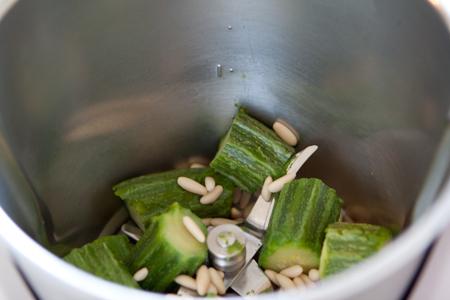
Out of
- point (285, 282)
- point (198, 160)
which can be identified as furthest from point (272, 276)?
point (198, 160)

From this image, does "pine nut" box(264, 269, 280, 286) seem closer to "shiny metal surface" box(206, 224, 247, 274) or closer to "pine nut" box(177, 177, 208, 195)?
"shiny metal surface" box(206, 224, 247, 274)

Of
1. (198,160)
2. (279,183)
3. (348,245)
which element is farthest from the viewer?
(198,160)

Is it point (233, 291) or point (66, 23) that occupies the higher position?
point (66, 23)

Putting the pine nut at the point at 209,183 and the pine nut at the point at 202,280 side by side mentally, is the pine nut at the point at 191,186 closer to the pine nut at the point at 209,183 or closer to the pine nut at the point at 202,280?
the pine nut at the point at 209,183

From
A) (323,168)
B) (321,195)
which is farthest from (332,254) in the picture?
(323,168)


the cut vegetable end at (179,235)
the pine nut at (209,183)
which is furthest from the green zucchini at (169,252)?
the pine nut at (209,183)

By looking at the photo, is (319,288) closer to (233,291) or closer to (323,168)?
(233,291)

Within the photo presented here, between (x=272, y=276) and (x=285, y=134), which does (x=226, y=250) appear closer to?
(x=272, y=276)
